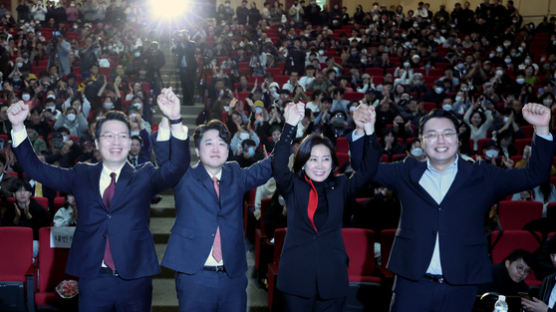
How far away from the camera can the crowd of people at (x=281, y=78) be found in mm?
6637

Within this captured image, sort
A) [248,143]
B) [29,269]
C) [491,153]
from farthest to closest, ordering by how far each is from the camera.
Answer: [491,153], [248,143], [29,269]

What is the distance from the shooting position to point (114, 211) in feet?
8.79

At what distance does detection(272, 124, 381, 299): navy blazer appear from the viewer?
272 cm

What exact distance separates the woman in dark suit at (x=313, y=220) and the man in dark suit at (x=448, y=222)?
28 cm

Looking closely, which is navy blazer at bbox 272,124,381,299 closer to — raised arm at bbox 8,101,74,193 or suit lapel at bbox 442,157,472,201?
suit lapel at bbox 442,157,472,201

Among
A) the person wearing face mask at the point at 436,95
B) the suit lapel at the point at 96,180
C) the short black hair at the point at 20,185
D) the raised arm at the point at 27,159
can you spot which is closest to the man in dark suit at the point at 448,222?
the suit lapel at the point at 96,180

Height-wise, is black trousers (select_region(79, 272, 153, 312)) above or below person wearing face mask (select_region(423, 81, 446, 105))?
below

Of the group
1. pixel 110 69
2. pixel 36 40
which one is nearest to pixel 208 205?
pixel 110 69

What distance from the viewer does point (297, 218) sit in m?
2.81

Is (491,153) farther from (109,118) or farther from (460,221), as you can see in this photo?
(109,118)

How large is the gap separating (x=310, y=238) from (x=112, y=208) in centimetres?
92

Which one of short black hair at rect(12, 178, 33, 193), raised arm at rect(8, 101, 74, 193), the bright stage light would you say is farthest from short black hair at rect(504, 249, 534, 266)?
the bright stage light

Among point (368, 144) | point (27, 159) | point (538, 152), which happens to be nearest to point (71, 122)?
point (27, 159)

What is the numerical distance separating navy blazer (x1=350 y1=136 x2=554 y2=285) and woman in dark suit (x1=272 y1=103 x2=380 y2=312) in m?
0.29
